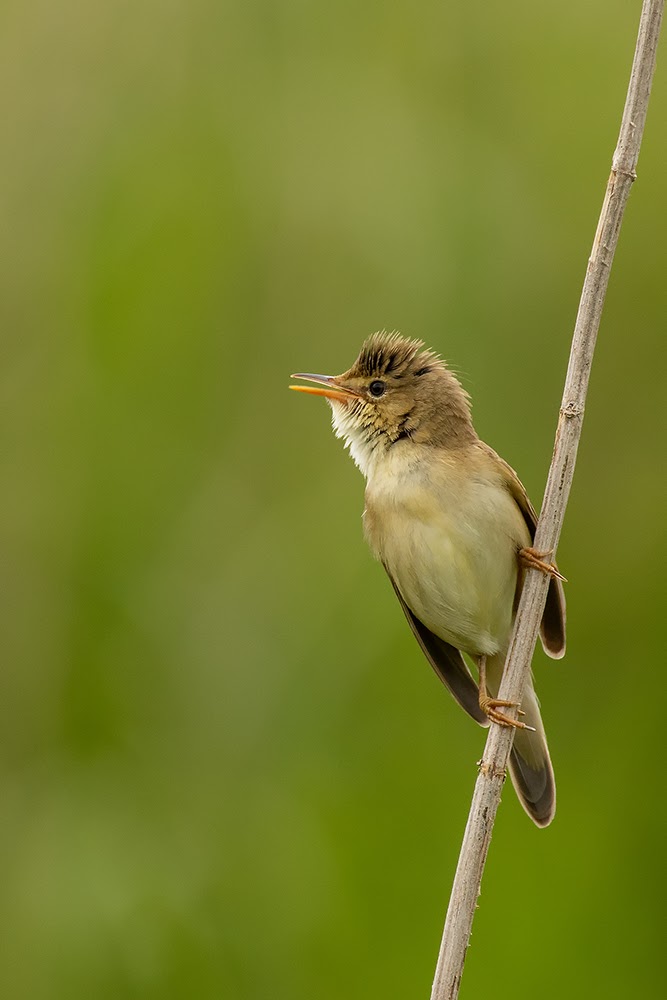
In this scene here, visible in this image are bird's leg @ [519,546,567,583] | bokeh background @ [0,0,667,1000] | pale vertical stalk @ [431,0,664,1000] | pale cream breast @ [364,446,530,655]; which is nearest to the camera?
pale vertical stalk @ [431,0,664,1000]

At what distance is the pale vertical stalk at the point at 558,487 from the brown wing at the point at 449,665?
0.75 meters

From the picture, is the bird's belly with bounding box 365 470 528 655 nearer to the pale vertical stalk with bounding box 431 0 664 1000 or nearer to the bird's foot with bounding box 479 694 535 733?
the bird's foot with bounding box 479 694 535 733

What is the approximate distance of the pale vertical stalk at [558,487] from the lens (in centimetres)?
270

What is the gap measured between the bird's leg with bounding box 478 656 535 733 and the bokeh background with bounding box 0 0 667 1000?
1.05 feet

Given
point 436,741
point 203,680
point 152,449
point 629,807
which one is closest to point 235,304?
point 152,449

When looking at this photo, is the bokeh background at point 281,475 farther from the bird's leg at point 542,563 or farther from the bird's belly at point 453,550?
the bird's leg at point 542,563

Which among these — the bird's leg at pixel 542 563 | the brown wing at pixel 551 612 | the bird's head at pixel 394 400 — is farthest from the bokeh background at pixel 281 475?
the bird's leg at pixel 542 563

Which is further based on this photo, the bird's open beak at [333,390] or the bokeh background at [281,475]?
the bokeh background at [281,475]

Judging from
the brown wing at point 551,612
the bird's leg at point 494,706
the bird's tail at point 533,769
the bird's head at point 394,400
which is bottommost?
the bird's tail at point 533,769

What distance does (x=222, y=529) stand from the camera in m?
4.57

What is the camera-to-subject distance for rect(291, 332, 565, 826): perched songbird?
11.6 feet

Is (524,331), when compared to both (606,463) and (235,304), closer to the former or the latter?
(606,463)

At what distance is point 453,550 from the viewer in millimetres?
3562

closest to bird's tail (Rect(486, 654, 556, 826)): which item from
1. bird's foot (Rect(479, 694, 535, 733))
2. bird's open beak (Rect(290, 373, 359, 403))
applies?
bird's foot (Rect(479, 694, 535, 733))
